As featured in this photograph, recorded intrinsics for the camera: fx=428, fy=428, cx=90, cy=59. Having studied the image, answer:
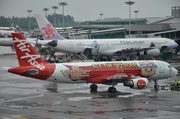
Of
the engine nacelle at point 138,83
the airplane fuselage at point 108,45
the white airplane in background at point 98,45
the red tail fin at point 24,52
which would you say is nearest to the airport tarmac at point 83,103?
the engine nacelle at point 138,83

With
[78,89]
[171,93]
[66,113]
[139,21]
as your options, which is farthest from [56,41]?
[139,21]

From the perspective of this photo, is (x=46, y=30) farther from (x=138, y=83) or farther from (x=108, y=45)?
(x=138, y=83)

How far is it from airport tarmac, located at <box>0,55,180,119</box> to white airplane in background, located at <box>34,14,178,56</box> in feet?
93.3

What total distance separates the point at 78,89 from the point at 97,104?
33.2 ft

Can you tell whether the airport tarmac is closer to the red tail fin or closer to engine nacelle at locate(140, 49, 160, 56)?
the red tail fin

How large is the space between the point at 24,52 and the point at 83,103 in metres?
8.47

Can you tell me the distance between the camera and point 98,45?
82188 mm

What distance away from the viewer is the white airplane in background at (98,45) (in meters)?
79.5

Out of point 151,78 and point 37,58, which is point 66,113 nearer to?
point 37,58

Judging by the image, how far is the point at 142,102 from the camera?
39.0 m

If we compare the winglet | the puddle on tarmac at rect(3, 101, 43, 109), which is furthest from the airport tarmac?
the winglet

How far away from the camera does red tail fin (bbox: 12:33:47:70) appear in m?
41.7

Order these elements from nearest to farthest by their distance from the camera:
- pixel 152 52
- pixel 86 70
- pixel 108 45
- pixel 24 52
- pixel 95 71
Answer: pixel 24 52, pixel 86 70, pixel 95 71, pixel 108 45, pixel 152 52

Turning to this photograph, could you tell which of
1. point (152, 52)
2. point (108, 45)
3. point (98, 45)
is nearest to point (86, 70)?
point (98, 45)
